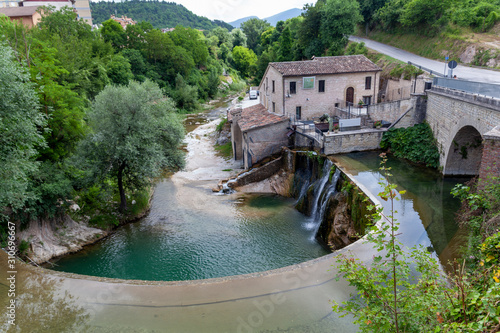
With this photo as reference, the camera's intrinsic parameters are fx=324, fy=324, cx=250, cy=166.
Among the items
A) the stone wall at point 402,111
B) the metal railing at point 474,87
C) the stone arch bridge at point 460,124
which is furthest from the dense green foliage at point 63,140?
the metal railing at point 474,87

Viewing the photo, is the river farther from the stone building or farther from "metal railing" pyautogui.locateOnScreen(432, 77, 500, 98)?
the stone building

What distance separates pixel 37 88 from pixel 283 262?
14782 mm

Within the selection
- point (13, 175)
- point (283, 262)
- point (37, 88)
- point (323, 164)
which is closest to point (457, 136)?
point (323, 164)

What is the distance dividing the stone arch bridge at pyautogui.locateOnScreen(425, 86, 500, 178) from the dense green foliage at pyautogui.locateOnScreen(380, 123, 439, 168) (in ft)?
2.11

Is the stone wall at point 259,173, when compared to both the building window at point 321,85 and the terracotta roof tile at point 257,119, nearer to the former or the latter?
the terracotta roof tile at point 257,119

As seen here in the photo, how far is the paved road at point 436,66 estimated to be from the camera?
75.3 feet

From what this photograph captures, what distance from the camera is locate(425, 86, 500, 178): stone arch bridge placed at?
1518 cm

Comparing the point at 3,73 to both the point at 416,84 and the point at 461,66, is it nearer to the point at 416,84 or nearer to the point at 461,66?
the point at 416,84

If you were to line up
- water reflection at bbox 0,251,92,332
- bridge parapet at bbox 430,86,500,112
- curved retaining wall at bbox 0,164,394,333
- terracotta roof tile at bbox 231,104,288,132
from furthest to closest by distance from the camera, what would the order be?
terracotta roof tile at bbox 231,104,288,132 → bridge parapet at bbox 430,86,500,112 → water reflection at bbox 0,251,92,332 → curved retaining wall at bbox 0,164,394,333

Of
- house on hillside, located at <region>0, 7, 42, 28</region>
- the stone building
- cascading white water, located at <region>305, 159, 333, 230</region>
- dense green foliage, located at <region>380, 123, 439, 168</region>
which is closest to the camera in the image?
cascading white water, located at <region>305, 159, 333, 230</region>

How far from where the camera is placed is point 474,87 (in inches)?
649

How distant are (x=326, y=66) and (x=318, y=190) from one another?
12445mm

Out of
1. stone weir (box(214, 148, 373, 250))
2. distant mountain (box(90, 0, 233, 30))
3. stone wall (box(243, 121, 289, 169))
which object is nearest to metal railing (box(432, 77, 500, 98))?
stone weir (box(214, 148, 373, 250))

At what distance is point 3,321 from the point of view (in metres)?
9.36
